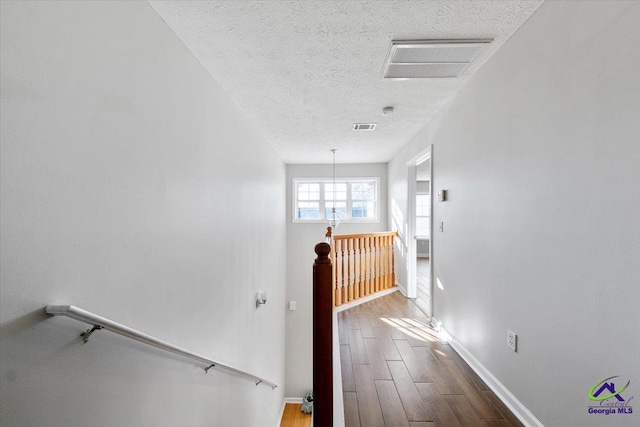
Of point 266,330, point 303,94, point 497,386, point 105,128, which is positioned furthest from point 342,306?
point 105,128

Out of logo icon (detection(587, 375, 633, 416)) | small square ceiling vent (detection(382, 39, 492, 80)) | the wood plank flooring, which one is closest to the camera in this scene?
logo icon (detection(587, 375, 633, 416))

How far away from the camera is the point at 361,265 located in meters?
4.77

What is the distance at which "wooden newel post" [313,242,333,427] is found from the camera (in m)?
1.24

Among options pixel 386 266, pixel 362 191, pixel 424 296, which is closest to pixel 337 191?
pixel 362 191

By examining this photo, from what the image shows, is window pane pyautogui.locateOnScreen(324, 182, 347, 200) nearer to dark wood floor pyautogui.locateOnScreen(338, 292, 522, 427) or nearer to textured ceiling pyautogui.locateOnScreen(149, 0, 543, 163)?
textured ceiling pyautogui.locateOnScreen(149, 0, 543, 163)

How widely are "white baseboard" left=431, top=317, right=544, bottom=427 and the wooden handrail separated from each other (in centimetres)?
174

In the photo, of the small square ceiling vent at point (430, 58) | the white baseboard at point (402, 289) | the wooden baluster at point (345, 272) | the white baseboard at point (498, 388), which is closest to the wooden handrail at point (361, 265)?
the wooden baluster at point (345, 272)

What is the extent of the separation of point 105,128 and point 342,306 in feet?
11.9

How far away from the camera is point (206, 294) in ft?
7.52

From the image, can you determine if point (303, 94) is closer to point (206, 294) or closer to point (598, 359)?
point (206, 294)

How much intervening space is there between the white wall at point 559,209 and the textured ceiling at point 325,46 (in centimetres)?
36

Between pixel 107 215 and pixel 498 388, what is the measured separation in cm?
251

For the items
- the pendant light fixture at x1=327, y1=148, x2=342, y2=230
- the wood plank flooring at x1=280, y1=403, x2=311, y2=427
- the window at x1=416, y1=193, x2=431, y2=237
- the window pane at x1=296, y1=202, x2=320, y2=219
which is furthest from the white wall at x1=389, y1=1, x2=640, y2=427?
the window at x1=416, y1=193, x2=431, y2=237

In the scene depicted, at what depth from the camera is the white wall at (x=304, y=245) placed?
6.48 m
